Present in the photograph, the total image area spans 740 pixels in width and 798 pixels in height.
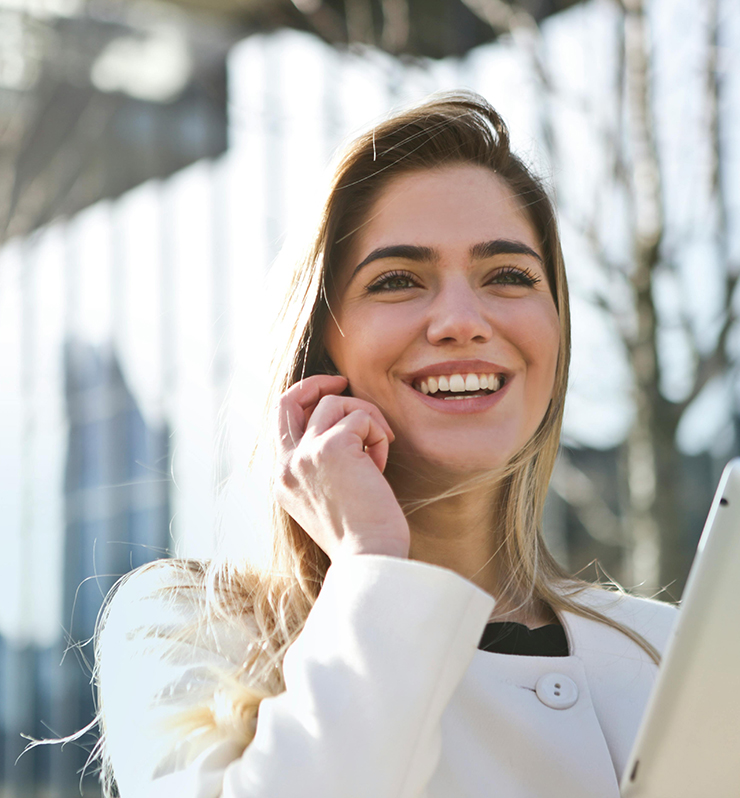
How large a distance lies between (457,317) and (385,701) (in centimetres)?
72

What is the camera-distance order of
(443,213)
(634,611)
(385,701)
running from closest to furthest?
1. (385,701)
2. (443,213)
3. (634,611)

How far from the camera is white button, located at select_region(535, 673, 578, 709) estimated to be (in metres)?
1.58

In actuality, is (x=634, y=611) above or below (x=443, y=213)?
below

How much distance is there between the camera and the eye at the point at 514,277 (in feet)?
6.10

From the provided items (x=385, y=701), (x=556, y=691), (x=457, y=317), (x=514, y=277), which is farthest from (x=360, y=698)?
(x=514, y=277)

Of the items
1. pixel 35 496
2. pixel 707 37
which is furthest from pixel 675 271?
pixel 35 496

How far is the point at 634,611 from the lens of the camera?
2.04 metres

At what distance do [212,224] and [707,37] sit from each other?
5.75 meters

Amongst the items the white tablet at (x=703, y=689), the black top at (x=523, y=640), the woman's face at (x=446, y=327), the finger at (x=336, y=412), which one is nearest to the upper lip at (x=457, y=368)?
the woman's face at (x=446, y=327)

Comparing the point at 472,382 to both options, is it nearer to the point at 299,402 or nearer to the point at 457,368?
the point at 457,368

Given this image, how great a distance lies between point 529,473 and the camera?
82.4 inches

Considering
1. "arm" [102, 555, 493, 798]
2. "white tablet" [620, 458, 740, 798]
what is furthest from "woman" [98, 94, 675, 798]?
"white tablet" [620, 458, 740, 798]

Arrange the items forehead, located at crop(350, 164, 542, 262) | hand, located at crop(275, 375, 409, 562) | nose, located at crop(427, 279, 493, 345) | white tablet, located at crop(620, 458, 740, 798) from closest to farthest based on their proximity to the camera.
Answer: white tablet, located at crop(620, 458, 740, 798)
hand, located at crop(275, 375, 409, 562)
nose, located at crop(427, 279, 493, 345)
forehead, located at crop(350, 164, 542, 262)

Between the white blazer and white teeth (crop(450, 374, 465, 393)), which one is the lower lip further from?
the white blazer
